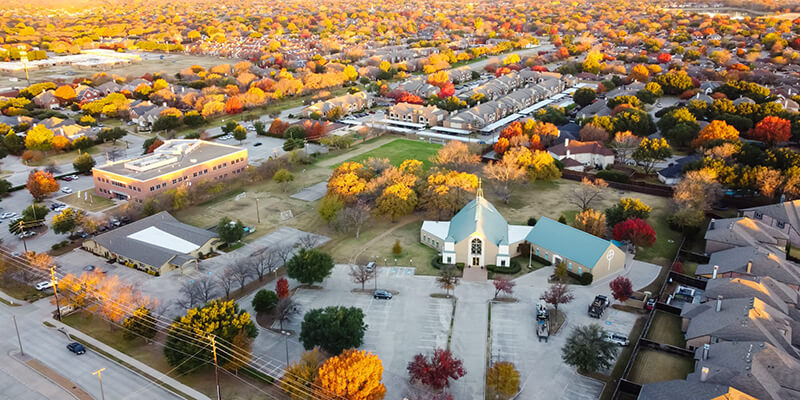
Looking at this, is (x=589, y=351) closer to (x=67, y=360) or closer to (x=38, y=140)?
(x=67, y=360)

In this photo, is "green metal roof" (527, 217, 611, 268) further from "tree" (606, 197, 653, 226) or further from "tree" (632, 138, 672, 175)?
"tree" (632, 138, 672, 175)

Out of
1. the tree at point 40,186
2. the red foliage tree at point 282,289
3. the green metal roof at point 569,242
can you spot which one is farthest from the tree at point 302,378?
the tree at point 40,186

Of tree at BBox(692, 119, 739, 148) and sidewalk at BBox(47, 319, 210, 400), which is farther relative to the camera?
tree at BBox(692, 119, 739, 148)

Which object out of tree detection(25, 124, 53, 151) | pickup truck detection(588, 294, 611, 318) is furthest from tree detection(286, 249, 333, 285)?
tree detection(25, 124, 53, 151)

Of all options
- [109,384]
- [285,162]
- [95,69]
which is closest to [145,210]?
[285,162]

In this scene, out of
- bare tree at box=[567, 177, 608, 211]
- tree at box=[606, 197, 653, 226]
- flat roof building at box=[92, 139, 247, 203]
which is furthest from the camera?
flat roof building at box=[92, 139, 247, 203]

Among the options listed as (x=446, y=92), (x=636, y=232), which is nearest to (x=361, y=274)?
(x=636, y=232)

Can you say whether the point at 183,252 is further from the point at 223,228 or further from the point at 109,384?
the point at 109,384

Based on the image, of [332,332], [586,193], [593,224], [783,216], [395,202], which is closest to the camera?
[332,332]
